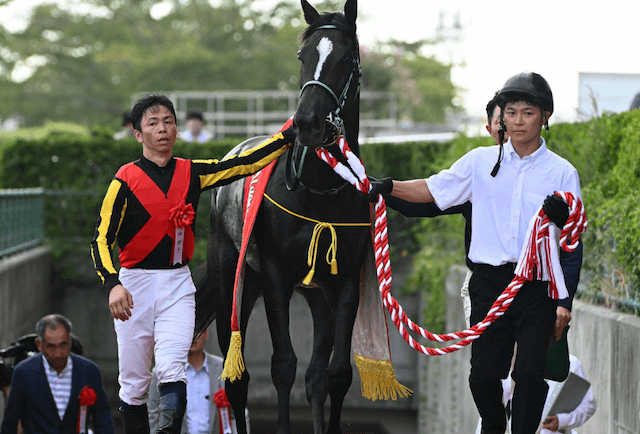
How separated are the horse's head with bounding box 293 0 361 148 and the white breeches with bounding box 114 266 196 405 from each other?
1051 mm

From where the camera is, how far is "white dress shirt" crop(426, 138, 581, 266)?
367 centimetres

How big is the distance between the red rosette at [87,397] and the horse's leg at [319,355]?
1.85 meters

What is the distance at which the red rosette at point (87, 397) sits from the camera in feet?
18.4

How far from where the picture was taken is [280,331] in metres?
4.29

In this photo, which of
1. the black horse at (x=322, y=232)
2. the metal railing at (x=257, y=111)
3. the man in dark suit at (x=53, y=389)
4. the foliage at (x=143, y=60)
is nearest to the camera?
the black horse at (x=322, y=232)

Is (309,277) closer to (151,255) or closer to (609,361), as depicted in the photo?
(151,255)

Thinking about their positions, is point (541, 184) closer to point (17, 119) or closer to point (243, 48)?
point (243, 48)

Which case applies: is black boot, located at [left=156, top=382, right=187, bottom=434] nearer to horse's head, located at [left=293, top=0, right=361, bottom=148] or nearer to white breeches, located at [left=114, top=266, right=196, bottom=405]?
white breeches, located at [left=114, top=266, right=196, bottom=405]

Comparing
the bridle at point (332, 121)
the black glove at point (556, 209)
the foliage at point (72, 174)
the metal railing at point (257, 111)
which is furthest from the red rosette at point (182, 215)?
the metal railing at point (257, 111)

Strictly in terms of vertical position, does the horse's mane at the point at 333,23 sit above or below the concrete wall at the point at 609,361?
above

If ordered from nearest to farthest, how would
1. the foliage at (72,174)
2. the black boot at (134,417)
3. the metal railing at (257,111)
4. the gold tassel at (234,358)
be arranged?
1. the black boot at (134,417)
2. the gold tassel at (234,358)
3. the foliage at (72,174)
4. the metal railing at (257,111)

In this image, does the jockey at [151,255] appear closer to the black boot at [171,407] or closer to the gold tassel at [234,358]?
the black boot at [171,407]

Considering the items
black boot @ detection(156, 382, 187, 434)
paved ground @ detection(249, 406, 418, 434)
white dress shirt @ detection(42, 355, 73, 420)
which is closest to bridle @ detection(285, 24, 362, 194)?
black boot @ detection(156, 382, 187, 434)

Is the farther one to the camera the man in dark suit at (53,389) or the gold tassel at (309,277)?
the man in dark suit at (53,389)
